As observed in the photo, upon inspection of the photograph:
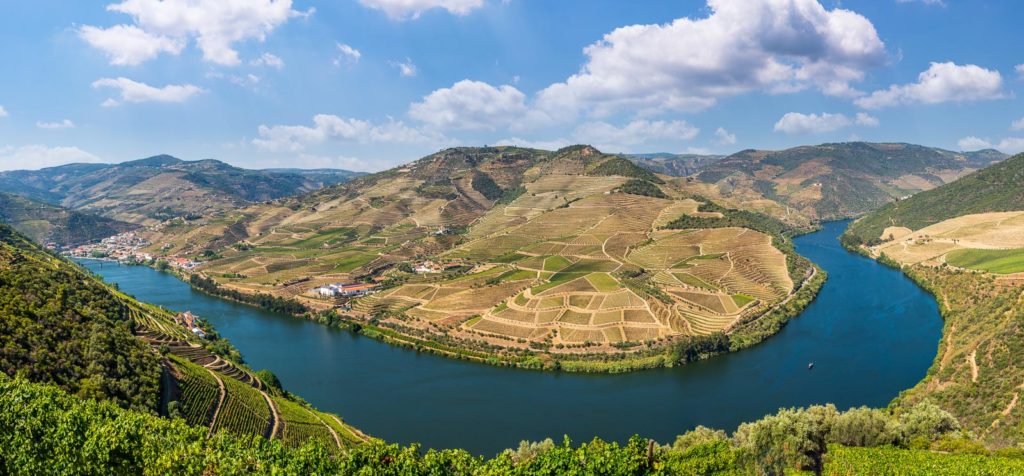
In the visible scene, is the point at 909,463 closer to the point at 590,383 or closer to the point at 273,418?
the point at 590,383

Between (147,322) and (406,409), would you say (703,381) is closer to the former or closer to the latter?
(406,409)

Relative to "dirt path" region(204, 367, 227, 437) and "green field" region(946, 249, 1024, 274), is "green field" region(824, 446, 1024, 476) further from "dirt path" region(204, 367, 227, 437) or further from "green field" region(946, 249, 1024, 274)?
"green field" region(946, 249, 1024, 274)

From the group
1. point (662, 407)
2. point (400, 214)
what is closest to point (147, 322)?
point (662, 407)

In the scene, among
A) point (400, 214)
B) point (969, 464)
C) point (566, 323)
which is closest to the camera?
point (969, 464)

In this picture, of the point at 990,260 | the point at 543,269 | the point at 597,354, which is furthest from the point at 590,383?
the point at 990,260

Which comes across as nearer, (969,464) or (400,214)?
(969,464)

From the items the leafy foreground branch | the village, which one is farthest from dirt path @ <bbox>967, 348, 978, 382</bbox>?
the village

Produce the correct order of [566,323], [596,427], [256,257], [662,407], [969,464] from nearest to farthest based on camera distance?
1. [969,464]
2. [596,427]
3. [662,407]
4. [566,323]
5. [256,257]

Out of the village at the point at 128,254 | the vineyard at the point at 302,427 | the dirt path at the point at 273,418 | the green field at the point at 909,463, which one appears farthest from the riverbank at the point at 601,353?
the village at the point at 128,254
